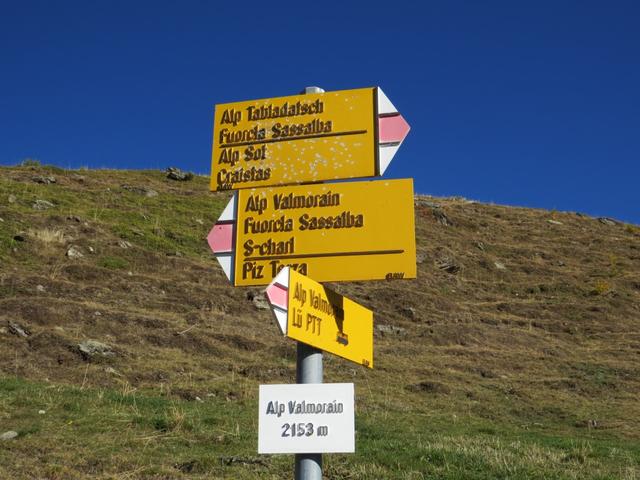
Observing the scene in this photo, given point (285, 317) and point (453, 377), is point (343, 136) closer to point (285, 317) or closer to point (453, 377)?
point (285, 317)

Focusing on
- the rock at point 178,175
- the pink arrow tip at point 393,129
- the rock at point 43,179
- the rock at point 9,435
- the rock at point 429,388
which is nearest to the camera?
the pink arrow tip at point 393,129

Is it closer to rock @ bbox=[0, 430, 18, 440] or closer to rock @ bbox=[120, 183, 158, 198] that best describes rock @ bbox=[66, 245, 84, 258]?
rock @ bbox=[120, 183, 158, 198]

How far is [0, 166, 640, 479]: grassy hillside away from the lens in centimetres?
944

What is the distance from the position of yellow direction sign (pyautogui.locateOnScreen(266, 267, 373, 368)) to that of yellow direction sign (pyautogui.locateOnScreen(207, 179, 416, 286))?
0.20m

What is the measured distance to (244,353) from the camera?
60.0 ft

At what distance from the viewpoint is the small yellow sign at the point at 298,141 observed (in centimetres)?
454

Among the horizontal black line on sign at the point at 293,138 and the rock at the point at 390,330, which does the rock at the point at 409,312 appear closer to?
the rock at the point at 390,330

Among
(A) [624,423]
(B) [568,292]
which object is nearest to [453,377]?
(A) [624,423]

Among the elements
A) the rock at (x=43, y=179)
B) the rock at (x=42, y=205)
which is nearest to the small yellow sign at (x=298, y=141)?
the rock at (x=42, y=205)

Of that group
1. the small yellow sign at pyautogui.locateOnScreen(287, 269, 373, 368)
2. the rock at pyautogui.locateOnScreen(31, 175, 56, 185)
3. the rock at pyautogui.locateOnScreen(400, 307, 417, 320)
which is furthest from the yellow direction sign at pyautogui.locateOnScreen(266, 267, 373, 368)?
the rock at pyautogui.locateOnScreen(31, 175, 56, 185)

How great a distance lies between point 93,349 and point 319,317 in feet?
42.2

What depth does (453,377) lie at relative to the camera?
18.9 metres

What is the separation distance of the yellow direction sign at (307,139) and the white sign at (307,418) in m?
1.32

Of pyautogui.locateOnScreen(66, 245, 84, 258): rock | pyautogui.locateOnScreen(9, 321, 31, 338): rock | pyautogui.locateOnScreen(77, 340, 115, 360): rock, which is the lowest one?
pyautogui.locateOnScreen(77, 340, 115, 360): rock
